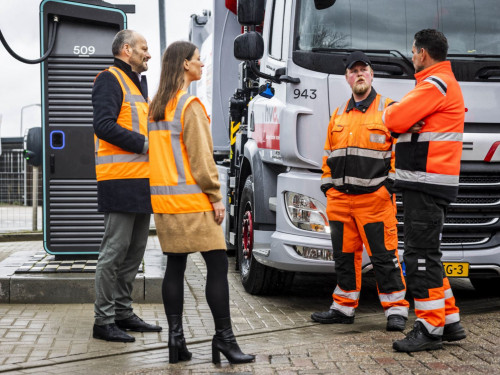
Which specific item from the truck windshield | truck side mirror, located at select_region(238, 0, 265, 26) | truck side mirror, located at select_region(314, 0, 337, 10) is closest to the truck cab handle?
the truck windshield

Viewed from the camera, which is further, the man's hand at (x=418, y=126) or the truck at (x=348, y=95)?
the truck at (x=348, y=95)

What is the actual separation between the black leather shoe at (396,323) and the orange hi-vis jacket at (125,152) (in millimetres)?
2045

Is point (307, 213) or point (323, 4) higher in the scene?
point (323, 4)

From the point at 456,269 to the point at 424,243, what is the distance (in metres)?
1.31

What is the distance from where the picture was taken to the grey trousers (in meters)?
5.80

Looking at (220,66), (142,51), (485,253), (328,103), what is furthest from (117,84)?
(220,66)

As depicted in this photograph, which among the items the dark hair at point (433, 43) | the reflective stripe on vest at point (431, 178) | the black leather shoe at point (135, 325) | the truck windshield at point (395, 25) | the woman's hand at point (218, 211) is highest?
the truck windshield at point (395, 25)

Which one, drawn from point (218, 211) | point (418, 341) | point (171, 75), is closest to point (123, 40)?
point (171, 75)

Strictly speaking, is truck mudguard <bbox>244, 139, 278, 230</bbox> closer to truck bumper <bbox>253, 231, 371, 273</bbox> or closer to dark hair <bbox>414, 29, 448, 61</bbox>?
truck bumper <bbox>253, 231, 371, 273</bbox>

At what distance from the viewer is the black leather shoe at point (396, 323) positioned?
20.0 ft

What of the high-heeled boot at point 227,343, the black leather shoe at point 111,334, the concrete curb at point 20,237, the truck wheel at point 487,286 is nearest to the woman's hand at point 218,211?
the high-heeled boot at point 227,343

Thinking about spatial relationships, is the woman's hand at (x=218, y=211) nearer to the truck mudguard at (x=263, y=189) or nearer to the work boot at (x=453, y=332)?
the work boot at (x=453, y=332)

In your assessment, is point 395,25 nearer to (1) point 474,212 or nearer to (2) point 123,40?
(1) point 474,212

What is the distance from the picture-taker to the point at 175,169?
4965mm
